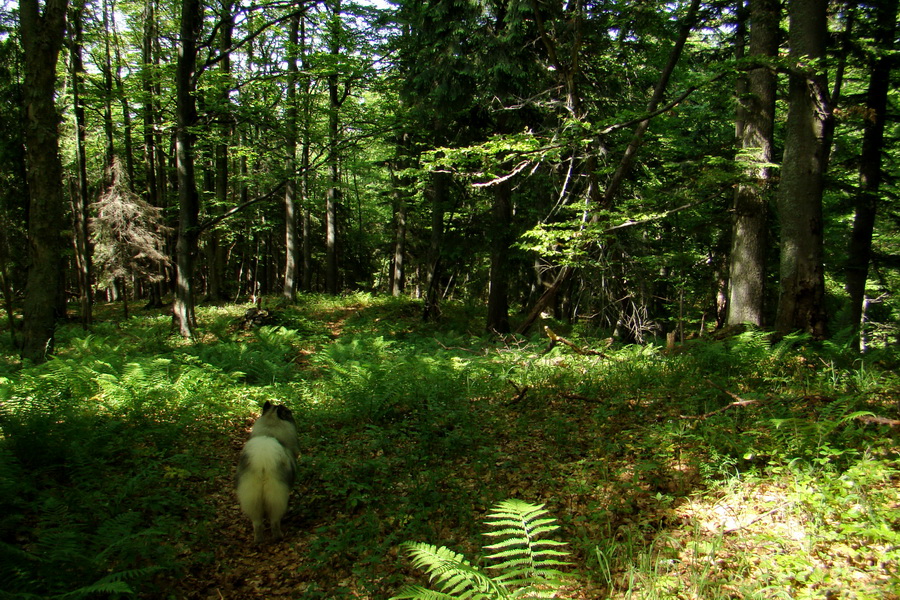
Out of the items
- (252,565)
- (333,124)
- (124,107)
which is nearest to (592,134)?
(252,565)

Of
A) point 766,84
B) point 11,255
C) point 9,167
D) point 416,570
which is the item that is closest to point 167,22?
point 9,167

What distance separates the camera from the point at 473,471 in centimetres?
496

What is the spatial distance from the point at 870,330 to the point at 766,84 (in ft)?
17.7

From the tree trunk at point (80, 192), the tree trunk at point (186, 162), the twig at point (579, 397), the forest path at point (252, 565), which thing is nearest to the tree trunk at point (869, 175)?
the twig at point (579, 397)

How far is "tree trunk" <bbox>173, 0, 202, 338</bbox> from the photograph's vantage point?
10.7 meters

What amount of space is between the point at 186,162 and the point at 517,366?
9.51 metres

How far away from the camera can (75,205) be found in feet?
41.5

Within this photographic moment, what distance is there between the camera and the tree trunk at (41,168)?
7.41 metres

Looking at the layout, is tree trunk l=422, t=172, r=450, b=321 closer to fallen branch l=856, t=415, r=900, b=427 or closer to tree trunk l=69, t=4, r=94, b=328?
tree trunk l=69, t=4, r=94, b=328

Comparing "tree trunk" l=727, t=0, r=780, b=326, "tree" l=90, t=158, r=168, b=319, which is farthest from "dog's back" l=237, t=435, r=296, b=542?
"tree" l=90, t=158, r=168, b=319

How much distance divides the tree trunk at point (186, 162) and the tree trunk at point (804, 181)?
11668 mm

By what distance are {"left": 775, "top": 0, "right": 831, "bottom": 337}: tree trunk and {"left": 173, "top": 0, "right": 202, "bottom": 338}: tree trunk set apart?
1167 cm

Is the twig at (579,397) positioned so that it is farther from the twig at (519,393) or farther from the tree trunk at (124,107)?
the tree trunk at (124,107)

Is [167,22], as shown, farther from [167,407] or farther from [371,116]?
[167,407]
